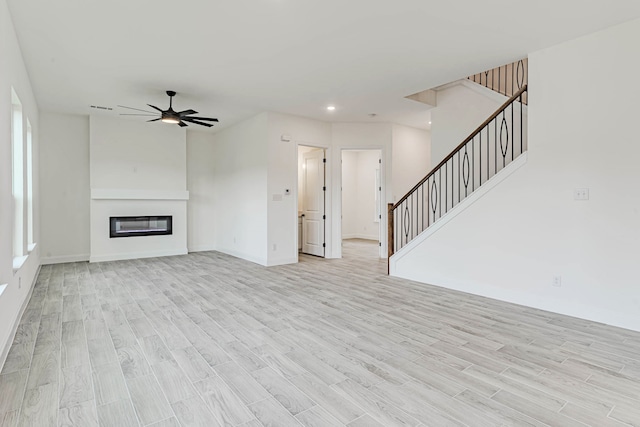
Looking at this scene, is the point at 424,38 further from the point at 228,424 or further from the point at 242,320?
the point at 228,424

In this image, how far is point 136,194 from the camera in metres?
7.13

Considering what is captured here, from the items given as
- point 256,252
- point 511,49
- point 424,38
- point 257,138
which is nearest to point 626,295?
point 511,49

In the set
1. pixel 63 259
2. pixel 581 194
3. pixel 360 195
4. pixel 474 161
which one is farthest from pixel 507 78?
pixel 63 259

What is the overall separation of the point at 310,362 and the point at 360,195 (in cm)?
878

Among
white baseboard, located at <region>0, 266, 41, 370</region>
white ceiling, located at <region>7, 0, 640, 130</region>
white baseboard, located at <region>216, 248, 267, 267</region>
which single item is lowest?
white baseboard, located at <region>0, 266, 41, 370</region>

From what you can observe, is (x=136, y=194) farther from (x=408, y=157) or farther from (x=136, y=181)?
(x=408, y=157)

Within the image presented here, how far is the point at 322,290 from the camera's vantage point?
4551mm

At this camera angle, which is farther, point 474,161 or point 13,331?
point 474,161

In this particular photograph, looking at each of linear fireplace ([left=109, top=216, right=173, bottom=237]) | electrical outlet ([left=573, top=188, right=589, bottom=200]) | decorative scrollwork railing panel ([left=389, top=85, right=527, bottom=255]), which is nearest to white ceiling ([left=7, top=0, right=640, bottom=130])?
decorative scrollwork railing panel ([left=389, top=85, right=527, bottom=255])

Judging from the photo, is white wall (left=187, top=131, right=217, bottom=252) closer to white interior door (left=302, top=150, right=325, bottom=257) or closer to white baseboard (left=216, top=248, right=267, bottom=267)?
white baseboard (left=216, top=248, right=267, bottom=267)

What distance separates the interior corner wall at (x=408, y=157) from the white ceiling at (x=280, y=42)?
2.18 m

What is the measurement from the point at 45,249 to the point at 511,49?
8.36 m

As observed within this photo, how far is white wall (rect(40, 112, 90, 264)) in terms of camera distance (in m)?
6.54

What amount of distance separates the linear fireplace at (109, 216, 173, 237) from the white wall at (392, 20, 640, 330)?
6391 mm
